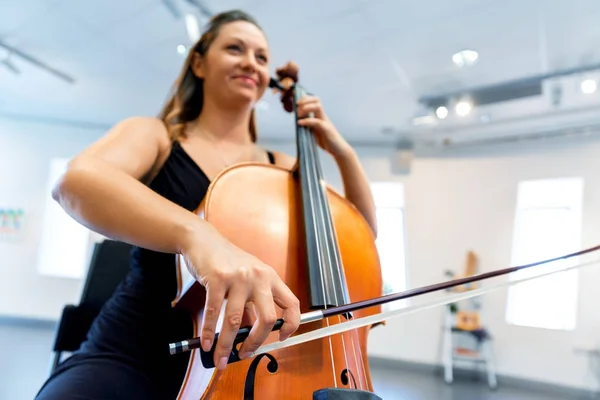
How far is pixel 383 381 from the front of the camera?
117 inches

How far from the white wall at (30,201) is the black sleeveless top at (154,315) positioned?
13.4ft

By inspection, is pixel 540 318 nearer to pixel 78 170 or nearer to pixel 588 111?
pixel 588 111

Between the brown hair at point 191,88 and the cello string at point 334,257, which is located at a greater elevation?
the brown hair at point 191,88

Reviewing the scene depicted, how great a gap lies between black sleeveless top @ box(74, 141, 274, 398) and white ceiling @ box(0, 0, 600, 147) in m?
1.64

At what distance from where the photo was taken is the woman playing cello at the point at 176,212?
33 centimetres

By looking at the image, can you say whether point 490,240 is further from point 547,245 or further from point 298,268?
point 298,268

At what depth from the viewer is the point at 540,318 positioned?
3178 millimetres

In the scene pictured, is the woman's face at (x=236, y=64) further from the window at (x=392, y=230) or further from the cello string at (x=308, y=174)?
the window at (x=392, y=230)

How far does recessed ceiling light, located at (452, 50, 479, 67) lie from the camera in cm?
229

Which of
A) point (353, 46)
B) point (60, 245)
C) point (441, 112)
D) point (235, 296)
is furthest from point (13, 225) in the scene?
point (235, 296)

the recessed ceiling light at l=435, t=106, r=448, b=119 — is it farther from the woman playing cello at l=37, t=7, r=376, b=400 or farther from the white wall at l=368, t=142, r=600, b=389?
the woman playing cello at l=37, t=7, r=376, b=400

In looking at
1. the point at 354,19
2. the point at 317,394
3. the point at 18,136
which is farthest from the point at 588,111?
the point at 18,136

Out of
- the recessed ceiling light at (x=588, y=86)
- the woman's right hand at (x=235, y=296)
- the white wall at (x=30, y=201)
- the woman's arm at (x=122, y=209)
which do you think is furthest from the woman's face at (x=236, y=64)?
the white wall at (x=30, y=201)

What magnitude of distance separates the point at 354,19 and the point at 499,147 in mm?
2148
